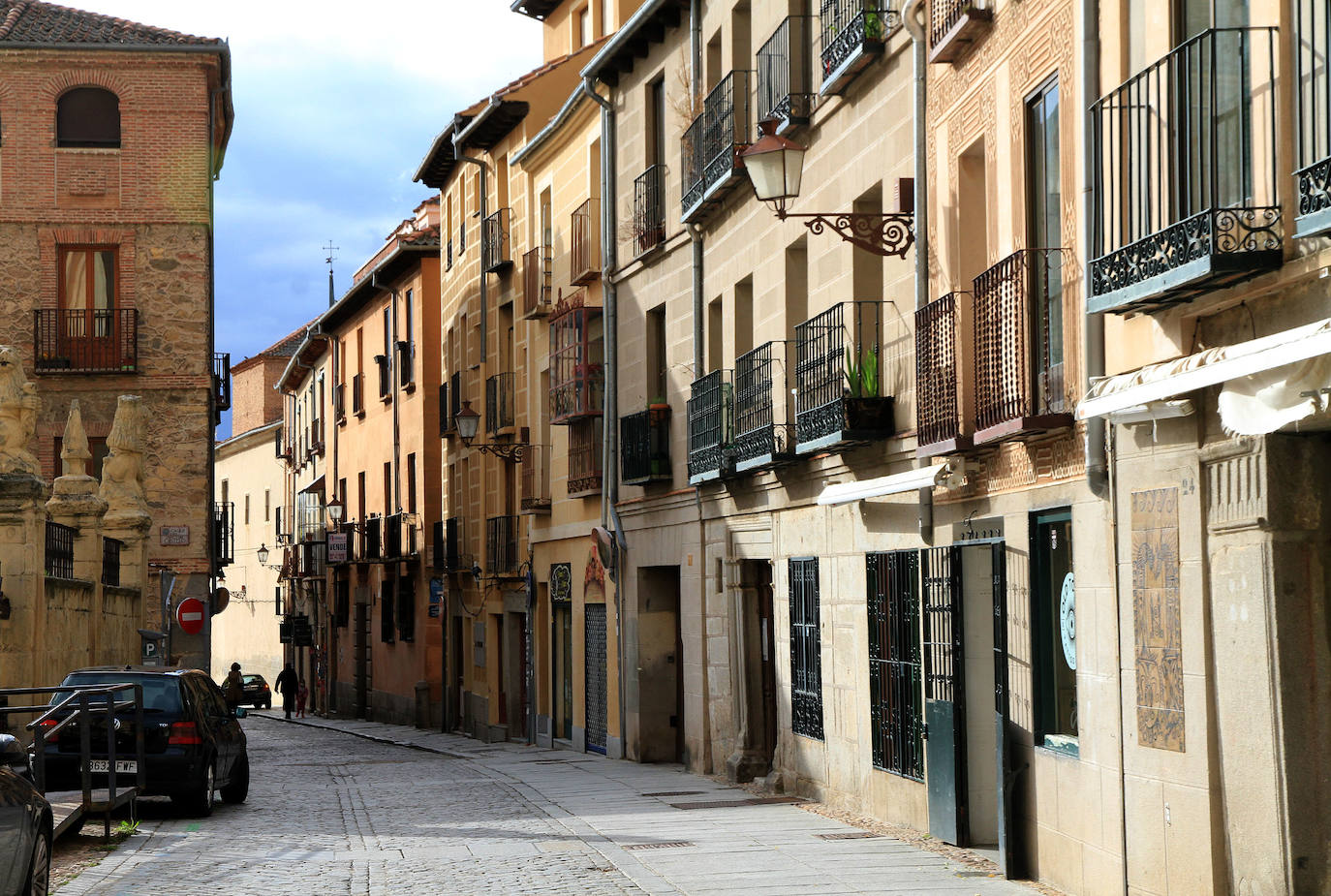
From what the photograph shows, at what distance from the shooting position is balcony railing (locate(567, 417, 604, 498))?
88.1 ft

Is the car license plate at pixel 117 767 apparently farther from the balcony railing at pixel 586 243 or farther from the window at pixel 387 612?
the window at pixel 387 612

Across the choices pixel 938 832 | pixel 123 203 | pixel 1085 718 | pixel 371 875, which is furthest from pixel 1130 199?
pixel 123 203

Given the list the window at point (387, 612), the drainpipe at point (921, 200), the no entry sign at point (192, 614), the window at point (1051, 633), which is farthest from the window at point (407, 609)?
the window at point (1051, 633)

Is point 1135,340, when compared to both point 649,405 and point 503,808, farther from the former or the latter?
point 649,405

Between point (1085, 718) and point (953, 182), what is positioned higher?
point (953, 182)

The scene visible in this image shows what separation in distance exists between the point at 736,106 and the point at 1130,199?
10374 millimetres

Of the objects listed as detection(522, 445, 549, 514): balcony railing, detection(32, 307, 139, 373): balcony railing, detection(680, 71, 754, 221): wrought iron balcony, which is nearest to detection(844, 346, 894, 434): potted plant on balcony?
detection(680, 71, 754, 221): wrought iron balcony

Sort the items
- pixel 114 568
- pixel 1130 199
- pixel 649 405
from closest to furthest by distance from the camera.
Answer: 1. pixel 1130 199
2. pixel 649 405
3. pixel 114 568

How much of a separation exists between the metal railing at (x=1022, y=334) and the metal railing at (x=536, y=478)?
59.1 ft

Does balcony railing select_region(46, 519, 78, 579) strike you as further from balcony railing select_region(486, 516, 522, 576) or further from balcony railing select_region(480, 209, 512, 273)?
balcony railing select_region(480, 209, 512, 273)

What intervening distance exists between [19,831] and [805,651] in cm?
998

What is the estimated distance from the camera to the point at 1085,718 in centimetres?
1130

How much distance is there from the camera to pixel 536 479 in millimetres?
30875

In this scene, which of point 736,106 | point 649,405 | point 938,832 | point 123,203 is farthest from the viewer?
point 123,203
